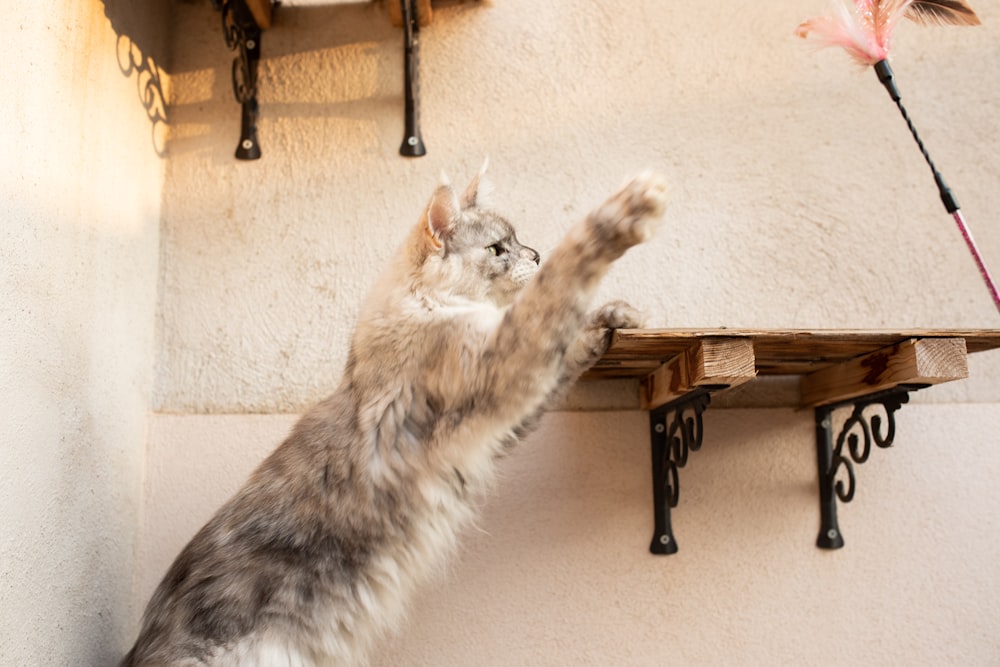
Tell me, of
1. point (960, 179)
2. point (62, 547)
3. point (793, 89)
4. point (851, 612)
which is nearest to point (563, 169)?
point (793, 89)

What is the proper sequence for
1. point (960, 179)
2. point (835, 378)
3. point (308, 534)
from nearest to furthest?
1. point (308, 534)
2. point (835, 378)
3. point (960, 179)

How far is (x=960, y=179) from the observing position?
91.7 inches

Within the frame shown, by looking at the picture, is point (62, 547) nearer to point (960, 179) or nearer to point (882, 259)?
point (882, 259)

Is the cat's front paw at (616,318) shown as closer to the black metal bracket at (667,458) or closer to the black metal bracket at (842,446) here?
the black metal bracket at (667,458)

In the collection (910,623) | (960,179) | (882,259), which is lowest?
(910,623)

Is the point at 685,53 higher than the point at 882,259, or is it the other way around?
the point at 685,53

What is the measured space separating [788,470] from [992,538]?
1.78ft

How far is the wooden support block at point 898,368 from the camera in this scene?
1.70m

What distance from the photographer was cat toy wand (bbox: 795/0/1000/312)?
186 cm

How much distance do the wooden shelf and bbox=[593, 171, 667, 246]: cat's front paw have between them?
25 centimetres

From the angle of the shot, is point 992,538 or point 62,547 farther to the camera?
point 992,538

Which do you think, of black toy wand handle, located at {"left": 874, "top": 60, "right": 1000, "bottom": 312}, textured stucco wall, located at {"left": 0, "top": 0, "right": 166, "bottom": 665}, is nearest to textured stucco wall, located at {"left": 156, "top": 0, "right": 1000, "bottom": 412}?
textured stucco wall, located at {"left": 0, "top": 0, "right": 166, "bottom": 665}

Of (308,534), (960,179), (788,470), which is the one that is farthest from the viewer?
(960,179)

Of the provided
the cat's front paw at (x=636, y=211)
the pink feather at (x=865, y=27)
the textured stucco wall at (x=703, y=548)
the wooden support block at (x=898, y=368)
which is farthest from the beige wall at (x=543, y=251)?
the cat's front paw at (x=636, y=211)
